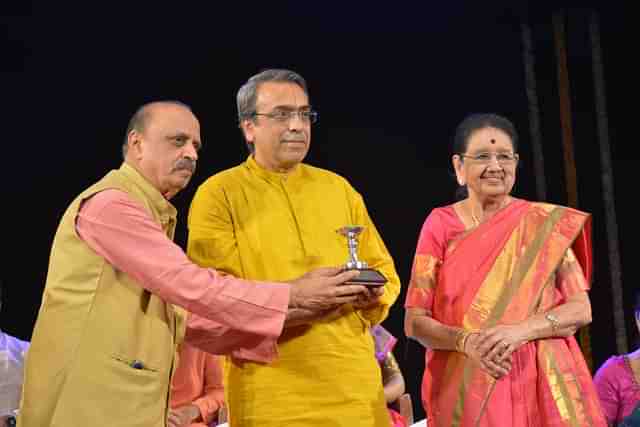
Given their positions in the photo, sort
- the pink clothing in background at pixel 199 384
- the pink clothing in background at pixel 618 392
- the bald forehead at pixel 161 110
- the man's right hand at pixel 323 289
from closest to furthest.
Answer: the man's right hand at pixel 323 289, the bald forehead at pixel 161 110, the pink clothing in background at pixel 199 384, the pink clothing in background at pixel 618 392

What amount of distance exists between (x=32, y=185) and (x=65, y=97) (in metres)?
0.44

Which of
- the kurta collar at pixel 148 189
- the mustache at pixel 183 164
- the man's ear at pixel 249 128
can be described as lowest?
the kurta collar at pixel 148 189

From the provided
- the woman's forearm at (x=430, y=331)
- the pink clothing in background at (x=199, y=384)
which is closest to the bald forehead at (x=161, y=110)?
the woman's forearm at (x=430, y=331)

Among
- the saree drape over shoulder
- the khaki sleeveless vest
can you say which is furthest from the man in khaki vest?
the saree drape over shoulder

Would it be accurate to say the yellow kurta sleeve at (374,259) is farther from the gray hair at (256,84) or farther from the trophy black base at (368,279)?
the gray hair at (256,84)

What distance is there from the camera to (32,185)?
4.41 m

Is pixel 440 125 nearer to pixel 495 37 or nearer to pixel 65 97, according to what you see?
pixel 495 37

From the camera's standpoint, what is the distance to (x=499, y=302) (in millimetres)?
3238

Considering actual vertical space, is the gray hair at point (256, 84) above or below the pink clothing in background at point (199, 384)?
above

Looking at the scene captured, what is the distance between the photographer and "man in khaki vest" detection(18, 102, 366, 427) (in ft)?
7.67

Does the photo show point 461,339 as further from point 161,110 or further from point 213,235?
point 161,110

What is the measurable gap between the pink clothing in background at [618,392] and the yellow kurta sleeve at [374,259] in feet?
6.73

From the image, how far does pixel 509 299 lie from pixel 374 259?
1.81 feet

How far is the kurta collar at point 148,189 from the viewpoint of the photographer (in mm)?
2590
